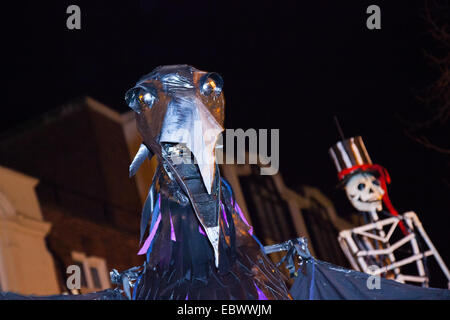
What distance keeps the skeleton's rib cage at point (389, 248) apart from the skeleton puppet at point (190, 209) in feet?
14.2

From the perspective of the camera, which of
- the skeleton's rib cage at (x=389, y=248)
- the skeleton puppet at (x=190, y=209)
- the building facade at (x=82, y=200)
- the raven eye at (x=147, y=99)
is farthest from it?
the building facade at (x=82, y=200)

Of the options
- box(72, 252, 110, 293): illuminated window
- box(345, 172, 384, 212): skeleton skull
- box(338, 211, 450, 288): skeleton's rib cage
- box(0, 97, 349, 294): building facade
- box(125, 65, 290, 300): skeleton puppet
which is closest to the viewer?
box(125, 65, 290, 300): skeleton puppet

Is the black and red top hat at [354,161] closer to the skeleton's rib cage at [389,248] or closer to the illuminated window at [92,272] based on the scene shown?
the skeleton's rib cage at [389,248]

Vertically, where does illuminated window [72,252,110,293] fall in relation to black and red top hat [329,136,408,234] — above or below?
below

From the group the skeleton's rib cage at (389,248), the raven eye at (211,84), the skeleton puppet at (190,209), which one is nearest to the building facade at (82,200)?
the skeleton's rib cage at (389,248)

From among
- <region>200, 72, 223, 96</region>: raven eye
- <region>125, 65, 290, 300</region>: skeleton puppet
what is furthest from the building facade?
<region>200, 72, 223, 96</region>: raven eye

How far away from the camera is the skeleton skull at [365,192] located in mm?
7497

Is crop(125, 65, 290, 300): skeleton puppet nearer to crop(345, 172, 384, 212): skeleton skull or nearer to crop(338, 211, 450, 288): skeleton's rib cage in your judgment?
crop(338, 211, 450, 288): skeleton's rib cage

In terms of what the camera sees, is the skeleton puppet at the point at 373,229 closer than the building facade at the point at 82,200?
Yes

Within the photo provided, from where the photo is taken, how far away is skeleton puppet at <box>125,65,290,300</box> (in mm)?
2385

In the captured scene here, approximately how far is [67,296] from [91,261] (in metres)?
9.78

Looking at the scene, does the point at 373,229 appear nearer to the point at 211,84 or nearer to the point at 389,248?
the point at 389,248
